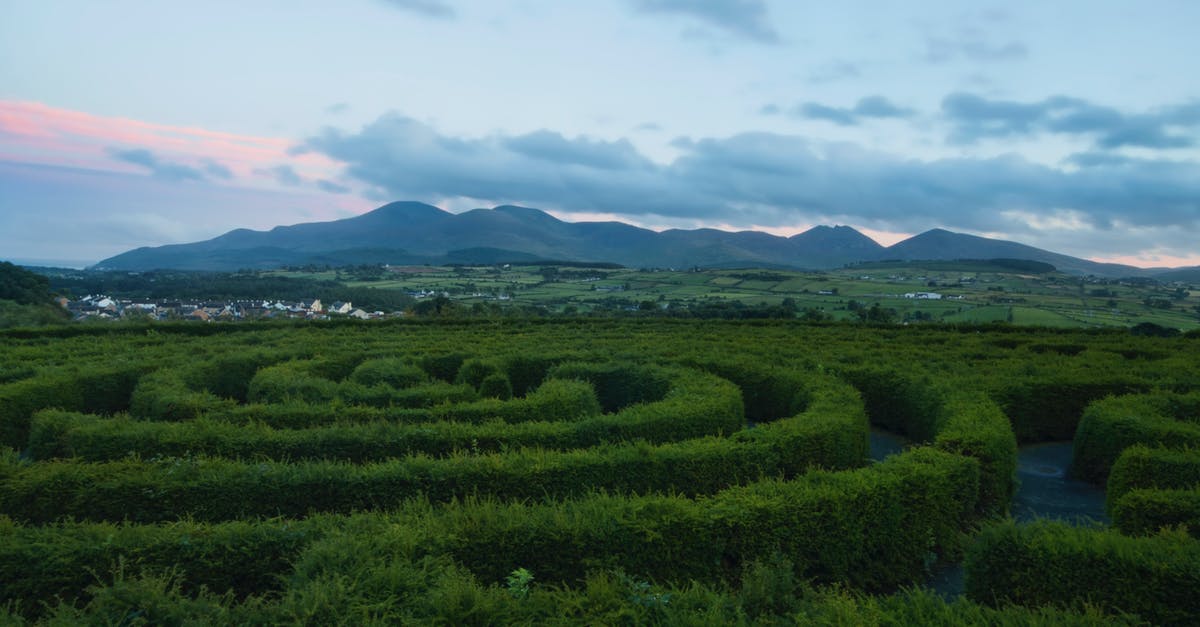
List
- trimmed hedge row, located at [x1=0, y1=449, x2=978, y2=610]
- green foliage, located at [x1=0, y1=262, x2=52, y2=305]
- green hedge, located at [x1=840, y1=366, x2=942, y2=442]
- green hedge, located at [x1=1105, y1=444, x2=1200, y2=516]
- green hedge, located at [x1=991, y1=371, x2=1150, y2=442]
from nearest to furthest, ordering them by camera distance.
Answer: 1. trimmed hedge row, located at [x1=0, y1=449, x2=978, y2=610]
2. green hedge, located at [x1=1105, y1=444, x2=1200, y2=516]
3. green hedge, located at [x1=840, y1=366, x2=942, y2=442]
4. green hedge, located at [x1=991, y1=371, x2=1150, y2=442]
5. green foliage, located at [x1=0, y1=262, x2=52, y2=305]

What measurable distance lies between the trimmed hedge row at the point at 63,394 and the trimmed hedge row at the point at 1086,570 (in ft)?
84.9

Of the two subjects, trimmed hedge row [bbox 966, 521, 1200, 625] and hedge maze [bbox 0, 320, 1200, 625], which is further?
trimmed hedge row [bbox 966, 521, 1200, 625]

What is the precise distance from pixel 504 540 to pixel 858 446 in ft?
35.2

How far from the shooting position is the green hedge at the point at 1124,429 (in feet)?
45.9

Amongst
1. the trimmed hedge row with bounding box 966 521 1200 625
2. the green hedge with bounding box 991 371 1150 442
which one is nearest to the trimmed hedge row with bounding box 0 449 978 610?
the trimmed hedge row with bounding box 966 521 1200 625

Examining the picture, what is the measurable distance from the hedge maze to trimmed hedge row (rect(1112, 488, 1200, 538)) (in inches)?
1.4

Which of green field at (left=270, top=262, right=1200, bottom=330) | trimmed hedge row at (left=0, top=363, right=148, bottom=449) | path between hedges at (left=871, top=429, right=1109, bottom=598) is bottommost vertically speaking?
path between hedges at (left=871, top=429, right=1109, bottom=598)

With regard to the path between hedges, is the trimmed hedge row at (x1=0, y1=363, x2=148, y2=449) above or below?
above

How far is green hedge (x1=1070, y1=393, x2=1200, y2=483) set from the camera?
1398 cm

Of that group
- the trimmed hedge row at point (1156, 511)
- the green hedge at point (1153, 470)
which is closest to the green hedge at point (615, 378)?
the green hedge at point (1153, 470)

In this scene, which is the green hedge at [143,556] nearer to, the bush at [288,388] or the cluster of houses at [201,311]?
the bush at [288,388]

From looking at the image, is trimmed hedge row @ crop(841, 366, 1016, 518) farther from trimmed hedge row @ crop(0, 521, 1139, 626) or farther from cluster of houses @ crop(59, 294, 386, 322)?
cluster of houses @ crop(59, 294, 386, 322)

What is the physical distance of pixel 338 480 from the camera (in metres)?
11.5

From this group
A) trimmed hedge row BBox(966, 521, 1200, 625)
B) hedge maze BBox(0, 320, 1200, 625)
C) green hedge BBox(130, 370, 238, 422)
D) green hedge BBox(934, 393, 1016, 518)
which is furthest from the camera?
green hedge BBox(130, 370, 238, 422)
